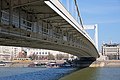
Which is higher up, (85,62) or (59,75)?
(85,62)

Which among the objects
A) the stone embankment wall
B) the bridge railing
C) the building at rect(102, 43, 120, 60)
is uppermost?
the bridge railing

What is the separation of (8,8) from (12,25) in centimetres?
84

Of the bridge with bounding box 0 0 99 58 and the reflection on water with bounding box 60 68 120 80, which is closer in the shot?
the bridge with bounding box 0 0 99 58

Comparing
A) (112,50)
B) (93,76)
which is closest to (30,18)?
(93,76)

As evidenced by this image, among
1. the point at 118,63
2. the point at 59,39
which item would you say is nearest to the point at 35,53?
the point at 118,63

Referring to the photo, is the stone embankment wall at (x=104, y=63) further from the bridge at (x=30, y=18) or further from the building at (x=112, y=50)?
the bridge at (x=30, y=18)

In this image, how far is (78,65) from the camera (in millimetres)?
77062

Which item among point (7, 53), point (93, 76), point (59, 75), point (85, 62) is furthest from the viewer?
point (7, 53)

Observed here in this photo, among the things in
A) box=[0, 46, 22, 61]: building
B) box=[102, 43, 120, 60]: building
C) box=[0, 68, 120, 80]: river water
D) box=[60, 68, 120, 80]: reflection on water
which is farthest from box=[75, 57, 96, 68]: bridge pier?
box=[102, 43, 120, 60]: building

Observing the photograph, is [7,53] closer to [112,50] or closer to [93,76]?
[112,50]

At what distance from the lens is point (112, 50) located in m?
145

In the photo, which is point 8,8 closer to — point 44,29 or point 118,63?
point 44,29

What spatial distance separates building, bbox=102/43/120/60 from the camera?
142 meters

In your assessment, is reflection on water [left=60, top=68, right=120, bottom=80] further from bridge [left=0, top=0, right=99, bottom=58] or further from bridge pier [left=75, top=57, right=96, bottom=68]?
bridge pier [left=75, top=57, right=96, bottom=68]
